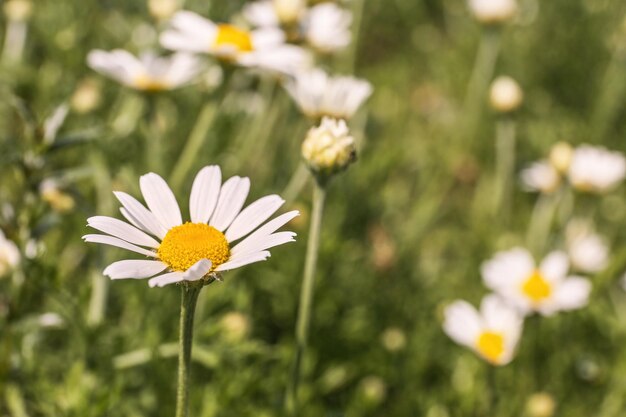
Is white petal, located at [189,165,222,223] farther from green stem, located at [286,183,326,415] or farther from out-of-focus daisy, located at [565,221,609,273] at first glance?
out-of-focus daisy, located at [565,221,609,273]

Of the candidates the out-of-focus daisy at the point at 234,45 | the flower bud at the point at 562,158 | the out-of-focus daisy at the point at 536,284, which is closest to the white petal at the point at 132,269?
the out-of-focus daisy at the point at 234,45

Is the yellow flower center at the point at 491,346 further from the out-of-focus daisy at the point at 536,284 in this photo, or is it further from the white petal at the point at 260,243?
the white petal at the point at 260,243

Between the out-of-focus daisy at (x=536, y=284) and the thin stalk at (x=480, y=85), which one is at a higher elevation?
the thin stalk at (x=480, y=85)

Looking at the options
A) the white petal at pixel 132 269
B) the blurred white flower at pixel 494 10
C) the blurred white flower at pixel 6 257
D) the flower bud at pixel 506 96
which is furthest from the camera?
the blurred white flower at pixel 494 10

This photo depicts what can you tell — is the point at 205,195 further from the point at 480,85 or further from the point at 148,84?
the point at 480,85

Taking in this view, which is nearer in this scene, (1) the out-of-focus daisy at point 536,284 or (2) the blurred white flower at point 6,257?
(2) the blurred white flower at point 6,257

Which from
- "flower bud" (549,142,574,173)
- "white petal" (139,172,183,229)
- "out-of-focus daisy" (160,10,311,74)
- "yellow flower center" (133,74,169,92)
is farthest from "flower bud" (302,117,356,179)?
"flower bud" (549,142,574,173)
